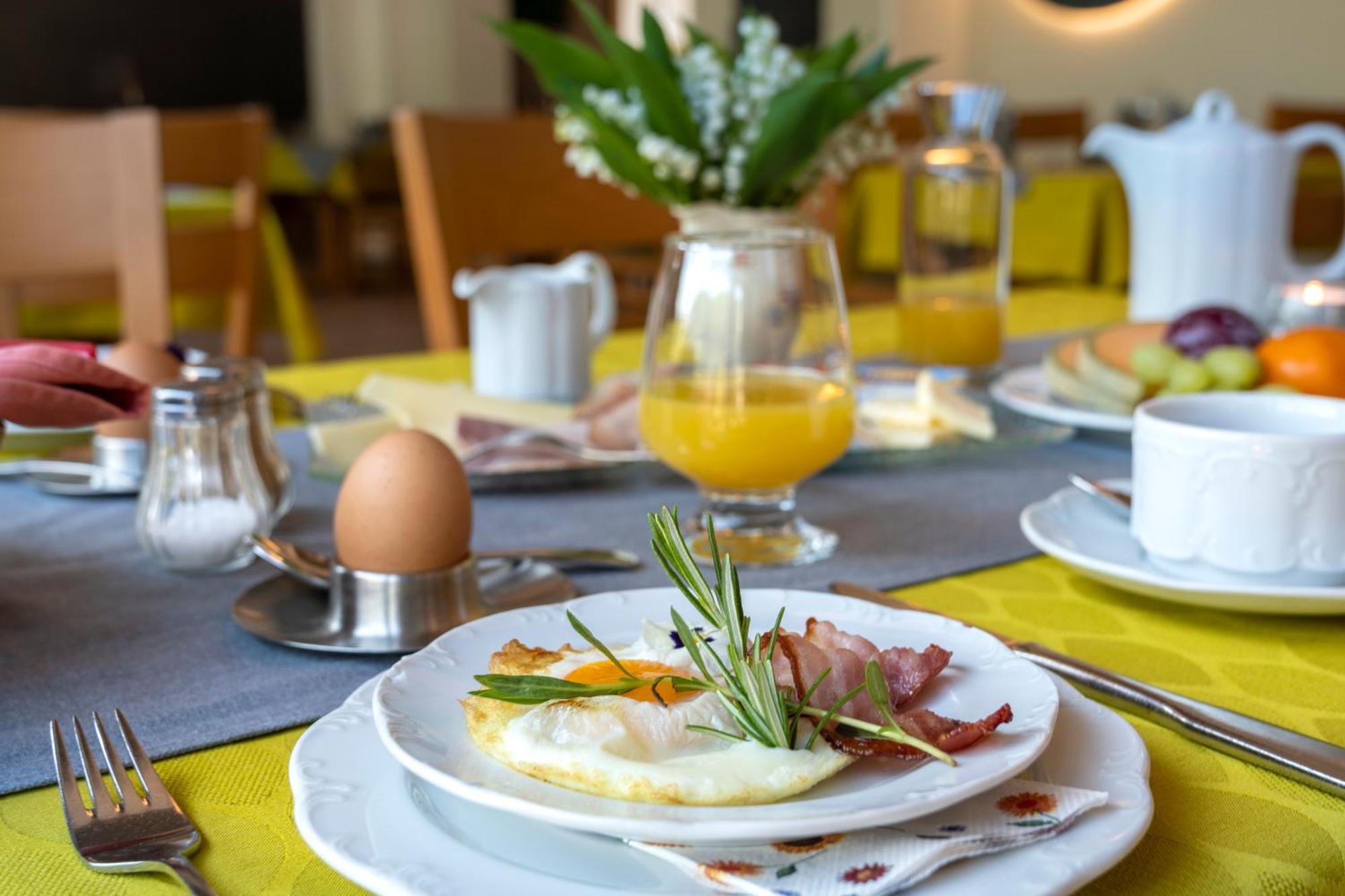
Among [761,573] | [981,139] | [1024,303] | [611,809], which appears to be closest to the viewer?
[611,809]

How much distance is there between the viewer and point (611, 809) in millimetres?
364

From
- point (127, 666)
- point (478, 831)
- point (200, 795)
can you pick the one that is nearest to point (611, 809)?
point (478, 831)

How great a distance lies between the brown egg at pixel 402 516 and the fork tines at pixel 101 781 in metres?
0.15

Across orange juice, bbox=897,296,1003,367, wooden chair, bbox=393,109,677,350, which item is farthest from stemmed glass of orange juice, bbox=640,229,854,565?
wooden chair, bbox=393,109,677,350

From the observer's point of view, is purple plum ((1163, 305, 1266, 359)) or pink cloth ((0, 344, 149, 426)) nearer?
pink cloth ((0, 344, 149, 426))

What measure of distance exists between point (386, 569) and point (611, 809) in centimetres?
27

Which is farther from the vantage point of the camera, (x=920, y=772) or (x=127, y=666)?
(x=127, y=666)

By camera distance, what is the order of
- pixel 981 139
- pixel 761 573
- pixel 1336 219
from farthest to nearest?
pixel 1336 219 → pixel 981 139 → pixel 761 573

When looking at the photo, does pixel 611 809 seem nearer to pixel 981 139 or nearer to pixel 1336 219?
pixel 981 139

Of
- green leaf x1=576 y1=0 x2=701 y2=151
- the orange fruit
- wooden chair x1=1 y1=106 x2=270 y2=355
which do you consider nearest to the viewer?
the orange fruit

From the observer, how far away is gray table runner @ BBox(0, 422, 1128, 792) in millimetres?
542

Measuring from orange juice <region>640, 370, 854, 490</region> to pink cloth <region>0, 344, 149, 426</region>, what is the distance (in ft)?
1.02

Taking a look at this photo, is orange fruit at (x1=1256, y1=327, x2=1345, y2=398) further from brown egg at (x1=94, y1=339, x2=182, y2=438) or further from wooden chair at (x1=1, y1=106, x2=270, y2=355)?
wooden chair at (x1=1, y1=106, x2=270, y2=355)

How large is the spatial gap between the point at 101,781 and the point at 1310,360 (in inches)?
30.7
